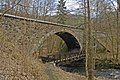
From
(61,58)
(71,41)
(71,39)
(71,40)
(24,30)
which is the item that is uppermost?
(24,30)

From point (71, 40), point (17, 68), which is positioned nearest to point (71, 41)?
point (71, 40)

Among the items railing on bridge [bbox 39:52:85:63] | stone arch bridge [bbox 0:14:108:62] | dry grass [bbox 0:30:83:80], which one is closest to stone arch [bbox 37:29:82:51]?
railing on bridge [bbox 39:52:85:63]

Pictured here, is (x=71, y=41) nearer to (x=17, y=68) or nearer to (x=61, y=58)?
(x=61, y=58)

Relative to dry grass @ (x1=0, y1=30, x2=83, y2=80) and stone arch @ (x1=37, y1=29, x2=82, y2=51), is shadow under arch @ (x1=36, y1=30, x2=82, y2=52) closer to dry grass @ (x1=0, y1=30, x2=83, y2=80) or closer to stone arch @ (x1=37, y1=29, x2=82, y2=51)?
stone arch @ (x1=37, y1=29, x2=82, y2=51)

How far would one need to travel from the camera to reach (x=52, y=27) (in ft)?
80.8

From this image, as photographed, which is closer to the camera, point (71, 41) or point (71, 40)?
point (71, 40)

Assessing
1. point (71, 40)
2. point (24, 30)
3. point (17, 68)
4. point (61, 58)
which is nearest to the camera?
point (17, 68)

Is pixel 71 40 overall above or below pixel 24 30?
below

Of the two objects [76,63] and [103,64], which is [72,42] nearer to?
[76,63]

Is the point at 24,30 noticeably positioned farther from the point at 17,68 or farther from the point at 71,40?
the point at 71,40

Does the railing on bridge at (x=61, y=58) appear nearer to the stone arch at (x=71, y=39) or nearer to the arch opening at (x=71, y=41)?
the stone arch at (x=71, y=39)

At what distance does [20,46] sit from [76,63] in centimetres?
1851

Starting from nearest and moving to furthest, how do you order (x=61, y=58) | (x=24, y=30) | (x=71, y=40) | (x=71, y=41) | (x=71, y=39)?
(x=24, y=30), (x=61, y=58), (x=71, y=39), (x=71, y=40), (x=71, y=41)

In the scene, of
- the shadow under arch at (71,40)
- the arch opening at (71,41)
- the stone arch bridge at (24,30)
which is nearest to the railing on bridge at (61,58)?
the stone arch bridge at (24,30)
